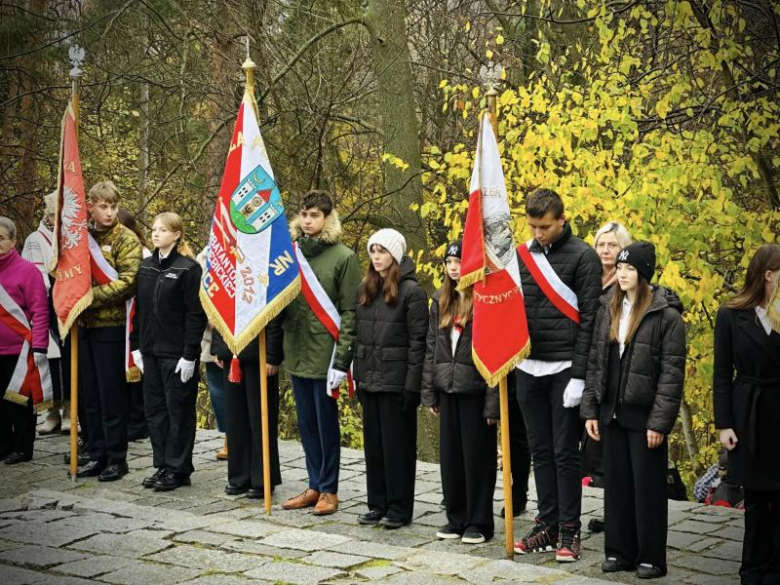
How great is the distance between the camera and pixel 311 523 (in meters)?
7.89

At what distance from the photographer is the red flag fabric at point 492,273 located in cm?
684

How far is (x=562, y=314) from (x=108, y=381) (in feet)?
13.3

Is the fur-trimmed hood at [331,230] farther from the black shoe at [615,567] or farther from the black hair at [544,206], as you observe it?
the black shoe at [615,567]

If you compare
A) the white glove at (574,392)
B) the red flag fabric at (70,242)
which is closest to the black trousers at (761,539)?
the white glove at (574,392)

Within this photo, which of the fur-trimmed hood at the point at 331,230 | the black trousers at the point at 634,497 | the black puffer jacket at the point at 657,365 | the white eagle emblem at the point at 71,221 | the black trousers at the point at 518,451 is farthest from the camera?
the white eagle emblem at the point at 71,221

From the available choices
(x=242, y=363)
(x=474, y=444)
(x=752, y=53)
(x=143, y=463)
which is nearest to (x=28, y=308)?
(x=143, y=463)

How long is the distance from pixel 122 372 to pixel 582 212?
4468 millimetres

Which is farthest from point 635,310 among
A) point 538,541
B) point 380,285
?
point 380,285

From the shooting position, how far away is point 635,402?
6422 mm

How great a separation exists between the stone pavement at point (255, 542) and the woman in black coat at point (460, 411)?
19 cm

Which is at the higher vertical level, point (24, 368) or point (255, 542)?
point (24, 368)

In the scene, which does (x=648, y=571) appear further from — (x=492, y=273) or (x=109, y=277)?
(x=109, y=277)

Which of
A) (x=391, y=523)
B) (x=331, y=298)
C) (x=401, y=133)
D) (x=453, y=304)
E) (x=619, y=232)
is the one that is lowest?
(x=391, y=523)

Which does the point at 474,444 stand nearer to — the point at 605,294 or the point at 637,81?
the point at 605,294
